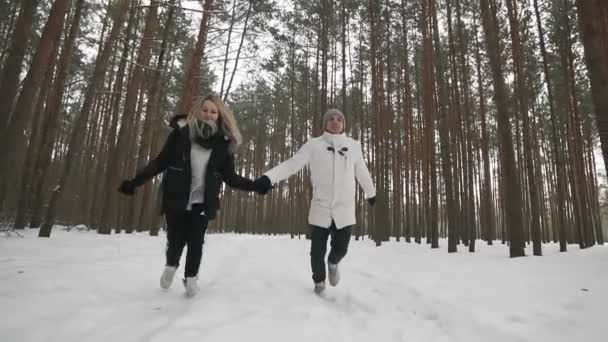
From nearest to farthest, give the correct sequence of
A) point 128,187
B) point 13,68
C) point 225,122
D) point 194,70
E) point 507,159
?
point 128,187 < point 225,122 < point 13,68 < point 507,159 < point 194,70

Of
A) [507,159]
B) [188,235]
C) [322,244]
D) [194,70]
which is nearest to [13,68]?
[188,235]

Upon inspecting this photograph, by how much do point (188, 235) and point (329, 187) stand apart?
Answer: 1.56 meters

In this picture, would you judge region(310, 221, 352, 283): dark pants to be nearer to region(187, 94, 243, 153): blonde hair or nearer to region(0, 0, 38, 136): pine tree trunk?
region(187, 94, 243, 153): blonde hair

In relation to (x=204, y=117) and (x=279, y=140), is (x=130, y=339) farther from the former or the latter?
(x=279, y=140)

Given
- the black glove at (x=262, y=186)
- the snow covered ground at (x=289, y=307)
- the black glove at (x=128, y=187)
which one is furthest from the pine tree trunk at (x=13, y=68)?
the black glove at (x=262, y=186)

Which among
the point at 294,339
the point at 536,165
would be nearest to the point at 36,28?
the point at 294,339

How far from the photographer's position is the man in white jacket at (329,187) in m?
3.69

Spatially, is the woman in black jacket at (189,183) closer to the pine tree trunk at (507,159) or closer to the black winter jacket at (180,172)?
the black winter jacket at (180,172)

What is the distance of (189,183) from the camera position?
3.14 m

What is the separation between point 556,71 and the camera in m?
14.3

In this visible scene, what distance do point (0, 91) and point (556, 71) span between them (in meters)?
18.0

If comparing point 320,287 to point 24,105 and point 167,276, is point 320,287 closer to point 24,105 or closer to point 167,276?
point 167,276

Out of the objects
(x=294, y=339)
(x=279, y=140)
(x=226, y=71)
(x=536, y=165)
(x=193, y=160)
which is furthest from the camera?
(x=279, y=140)

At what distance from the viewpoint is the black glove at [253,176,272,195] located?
3434 mm
